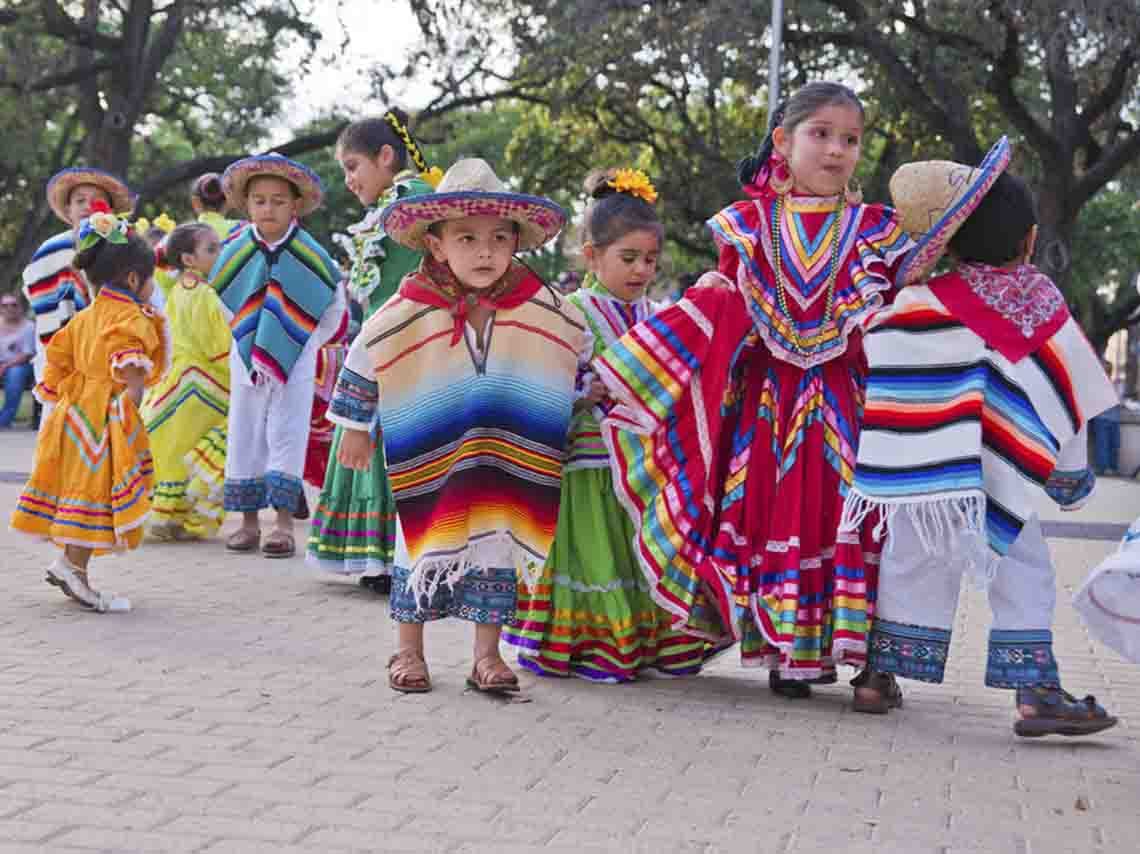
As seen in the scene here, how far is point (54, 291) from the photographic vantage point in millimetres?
8672

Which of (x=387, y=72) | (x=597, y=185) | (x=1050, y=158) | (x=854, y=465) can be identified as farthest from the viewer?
(x=387, y=72)

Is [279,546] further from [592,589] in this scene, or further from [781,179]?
[781,179]

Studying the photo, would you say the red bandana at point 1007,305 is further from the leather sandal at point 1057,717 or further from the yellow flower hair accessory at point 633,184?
the yellow flower hair accessory at point 633,184

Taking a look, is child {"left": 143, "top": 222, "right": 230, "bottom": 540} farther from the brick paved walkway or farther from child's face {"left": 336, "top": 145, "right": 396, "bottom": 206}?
the brick paved walkway

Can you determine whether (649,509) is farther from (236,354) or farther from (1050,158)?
(1050,158)

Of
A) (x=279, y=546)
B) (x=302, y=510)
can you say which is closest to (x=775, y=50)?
(x=302, y=510)

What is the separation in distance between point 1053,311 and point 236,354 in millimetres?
5233

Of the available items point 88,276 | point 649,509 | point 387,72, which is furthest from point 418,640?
point 387,72

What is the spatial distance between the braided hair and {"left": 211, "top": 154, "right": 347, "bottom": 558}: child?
11.5 ft

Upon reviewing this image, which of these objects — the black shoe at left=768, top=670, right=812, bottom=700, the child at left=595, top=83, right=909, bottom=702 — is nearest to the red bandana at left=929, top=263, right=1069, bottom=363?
the child at left=595, top=83, right=909, bottom=702

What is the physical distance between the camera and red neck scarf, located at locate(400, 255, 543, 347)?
5438mm

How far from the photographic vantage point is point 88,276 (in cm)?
729

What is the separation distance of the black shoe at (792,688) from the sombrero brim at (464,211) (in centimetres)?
165

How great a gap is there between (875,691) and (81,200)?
5.14 meters
